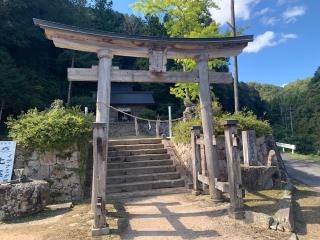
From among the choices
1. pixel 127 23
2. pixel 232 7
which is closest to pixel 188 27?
pixel 232 7

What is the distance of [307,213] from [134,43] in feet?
18.7

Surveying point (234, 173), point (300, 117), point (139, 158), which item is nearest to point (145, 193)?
point (139, 158)

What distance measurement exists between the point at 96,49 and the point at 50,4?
31121 millimetres

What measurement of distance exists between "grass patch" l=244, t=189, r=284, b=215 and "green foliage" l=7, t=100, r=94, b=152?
4.83 meters

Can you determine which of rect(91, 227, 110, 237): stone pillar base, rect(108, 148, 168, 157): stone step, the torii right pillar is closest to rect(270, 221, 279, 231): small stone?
the torii right pillar

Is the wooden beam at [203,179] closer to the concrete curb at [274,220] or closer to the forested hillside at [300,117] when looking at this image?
the concrete curb at [274,220]

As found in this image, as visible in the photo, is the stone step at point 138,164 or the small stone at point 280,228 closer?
the small stone at point 280,228

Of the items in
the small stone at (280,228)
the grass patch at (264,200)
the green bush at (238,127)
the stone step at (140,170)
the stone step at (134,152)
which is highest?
the green bush at (238,127)

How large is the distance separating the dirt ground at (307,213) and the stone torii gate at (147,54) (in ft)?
6.22

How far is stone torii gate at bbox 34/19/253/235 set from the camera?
22.3 ft

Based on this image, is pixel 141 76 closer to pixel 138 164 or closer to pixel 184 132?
pixel 184 132

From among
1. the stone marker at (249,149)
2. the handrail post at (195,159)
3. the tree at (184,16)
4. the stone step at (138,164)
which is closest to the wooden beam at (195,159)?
the handrail post at (195,159)

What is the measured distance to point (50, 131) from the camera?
800 cm

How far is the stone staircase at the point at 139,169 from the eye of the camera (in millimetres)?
8719
